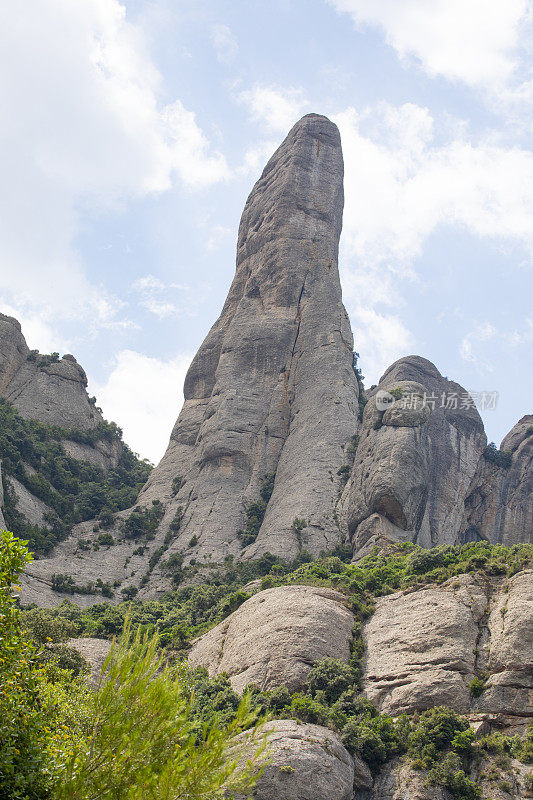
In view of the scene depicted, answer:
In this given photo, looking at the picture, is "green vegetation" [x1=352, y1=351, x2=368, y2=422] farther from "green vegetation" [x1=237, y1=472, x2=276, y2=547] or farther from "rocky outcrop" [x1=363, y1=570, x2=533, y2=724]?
"rocky outcrop" [x1=363, y1=570, x2=533, y2=724]

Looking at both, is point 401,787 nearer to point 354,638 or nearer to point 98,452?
point 354,638

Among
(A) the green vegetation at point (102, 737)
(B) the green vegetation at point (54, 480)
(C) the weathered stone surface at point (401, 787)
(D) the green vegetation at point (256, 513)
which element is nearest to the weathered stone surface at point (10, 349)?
(B) the green vegetation at point (54, 480)

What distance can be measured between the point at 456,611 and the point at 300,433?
1329 inches

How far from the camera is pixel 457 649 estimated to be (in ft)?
84.1

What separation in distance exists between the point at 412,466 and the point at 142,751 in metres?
37.8

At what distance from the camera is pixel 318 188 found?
7688 centimetres

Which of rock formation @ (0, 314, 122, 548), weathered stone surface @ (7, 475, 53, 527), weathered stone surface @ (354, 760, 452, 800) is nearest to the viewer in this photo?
weathered stone surface @ (354, 760, 452, 800)

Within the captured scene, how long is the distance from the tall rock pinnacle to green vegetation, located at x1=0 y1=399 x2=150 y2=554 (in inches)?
155

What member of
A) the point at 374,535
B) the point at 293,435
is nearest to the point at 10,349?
the point at 293,435

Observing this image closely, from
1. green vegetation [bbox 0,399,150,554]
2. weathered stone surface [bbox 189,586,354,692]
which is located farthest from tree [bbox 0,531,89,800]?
green vegetation [bbox 0,399,150,554]

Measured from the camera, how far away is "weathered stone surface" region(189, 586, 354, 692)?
26.8 metres

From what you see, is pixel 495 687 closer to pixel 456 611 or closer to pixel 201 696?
pixel 456 611

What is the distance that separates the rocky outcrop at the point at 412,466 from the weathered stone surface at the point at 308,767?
2375 cm

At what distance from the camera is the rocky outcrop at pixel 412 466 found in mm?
47188
